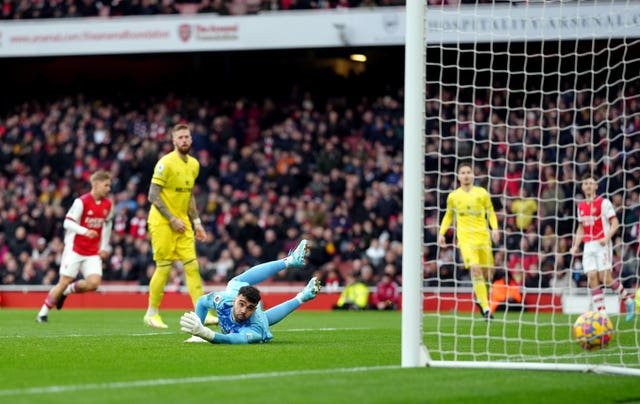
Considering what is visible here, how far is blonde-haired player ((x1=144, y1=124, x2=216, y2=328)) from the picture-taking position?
13086 millimetres

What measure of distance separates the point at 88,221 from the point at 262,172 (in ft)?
40.0

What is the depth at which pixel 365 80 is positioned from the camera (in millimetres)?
30125

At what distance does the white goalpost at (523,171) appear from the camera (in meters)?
8.30

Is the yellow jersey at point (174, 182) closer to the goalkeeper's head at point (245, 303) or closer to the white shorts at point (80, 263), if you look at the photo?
the white shorts at point (80, 263)

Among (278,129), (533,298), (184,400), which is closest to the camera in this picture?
(184,400)

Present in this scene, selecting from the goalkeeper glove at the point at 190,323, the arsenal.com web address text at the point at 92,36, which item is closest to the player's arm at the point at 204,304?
the goalkeeper glove at the point at 190,323

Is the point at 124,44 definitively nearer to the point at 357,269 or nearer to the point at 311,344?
the point at 357,269

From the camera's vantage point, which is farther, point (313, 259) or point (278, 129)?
point (278, 129)

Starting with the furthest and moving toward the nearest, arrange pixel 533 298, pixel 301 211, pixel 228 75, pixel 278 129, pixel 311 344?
pixel 228 75
pixel 278 129
pixel 301 211
pixel 533 298
pixel 311 344

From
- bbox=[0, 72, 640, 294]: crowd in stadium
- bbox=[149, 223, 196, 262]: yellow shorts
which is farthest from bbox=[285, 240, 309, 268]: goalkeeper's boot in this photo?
bbox=[0, 72, 640, 294]: crowd in stadium

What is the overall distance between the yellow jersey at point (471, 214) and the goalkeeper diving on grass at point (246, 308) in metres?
4.69

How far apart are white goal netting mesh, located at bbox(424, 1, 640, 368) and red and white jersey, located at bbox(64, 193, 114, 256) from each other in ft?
14.8

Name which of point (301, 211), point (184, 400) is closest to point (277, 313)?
point (184, 400)

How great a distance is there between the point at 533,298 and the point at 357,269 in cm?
364
